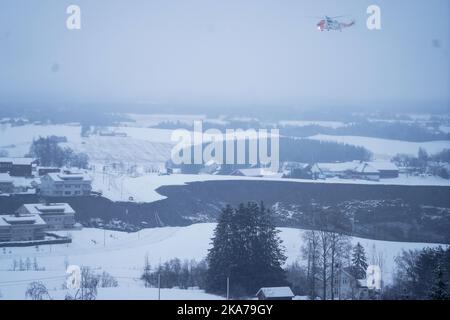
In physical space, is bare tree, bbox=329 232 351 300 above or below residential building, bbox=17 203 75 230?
below

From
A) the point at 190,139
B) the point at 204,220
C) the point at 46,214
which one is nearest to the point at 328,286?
the point at 204,220

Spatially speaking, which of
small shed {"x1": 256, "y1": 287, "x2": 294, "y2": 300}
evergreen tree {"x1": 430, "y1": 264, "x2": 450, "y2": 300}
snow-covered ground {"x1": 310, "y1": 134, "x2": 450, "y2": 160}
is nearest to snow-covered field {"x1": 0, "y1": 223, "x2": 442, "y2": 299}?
small shed {"x1": 256, "y1": 287, "x2": 294, "y2": 300}

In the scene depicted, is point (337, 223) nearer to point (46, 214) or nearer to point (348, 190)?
point (348, 190)

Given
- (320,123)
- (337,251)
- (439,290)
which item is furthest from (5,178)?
(439,290)

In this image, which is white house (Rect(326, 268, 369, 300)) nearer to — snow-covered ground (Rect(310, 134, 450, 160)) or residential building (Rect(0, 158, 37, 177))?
snow-covered ground (Rect(310, 134, 450, 160))

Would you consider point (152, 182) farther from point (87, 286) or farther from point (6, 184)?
point (87, 286)

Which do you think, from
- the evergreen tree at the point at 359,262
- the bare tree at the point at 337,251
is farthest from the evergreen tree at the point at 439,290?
the bare tree at the point at 337,251
